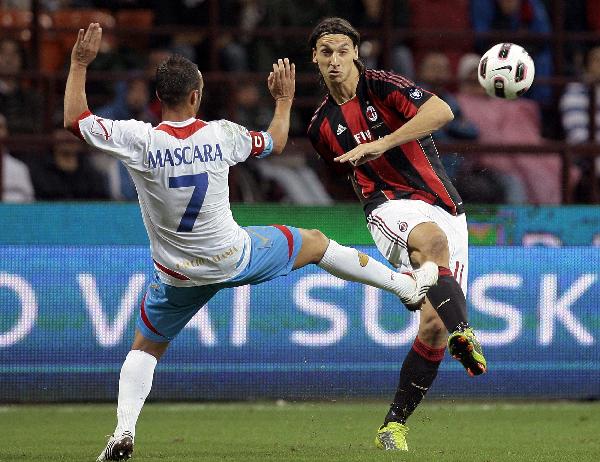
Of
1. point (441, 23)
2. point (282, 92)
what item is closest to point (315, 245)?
point (282, 92)

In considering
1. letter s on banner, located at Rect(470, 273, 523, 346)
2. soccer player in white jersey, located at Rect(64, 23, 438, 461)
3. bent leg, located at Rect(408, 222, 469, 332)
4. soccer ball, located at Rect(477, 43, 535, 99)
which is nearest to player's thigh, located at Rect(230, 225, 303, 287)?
soccer player in white jersey, located at Rect(64, 23, 438, 461)

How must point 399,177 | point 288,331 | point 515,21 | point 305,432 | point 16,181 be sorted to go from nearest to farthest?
point 399,177 → point 305,432 → point 288,331 → point 16,181 → point 515,21

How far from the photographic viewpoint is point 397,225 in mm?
8398

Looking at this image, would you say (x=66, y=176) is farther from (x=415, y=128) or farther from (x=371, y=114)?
(x=415, y=128)

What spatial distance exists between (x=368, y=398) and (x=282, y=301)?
1043mm

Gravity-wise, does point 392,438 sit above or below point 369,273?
below

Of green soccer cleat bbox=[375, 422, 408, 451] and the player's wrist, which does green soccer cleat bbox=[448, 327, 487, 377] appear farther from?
the player's wrist

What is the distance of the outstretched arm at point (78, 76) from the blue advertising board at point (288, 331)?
3845 millimetres

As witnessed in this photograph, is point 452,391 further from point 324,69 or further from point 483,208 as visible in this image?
point 324,69

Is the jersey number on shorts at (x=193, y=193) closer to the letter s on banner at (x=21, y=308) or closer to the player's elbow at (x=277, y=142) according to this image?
the player's elbow at (x=277, y=142)

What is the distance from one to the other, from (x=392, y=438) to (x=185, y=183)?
2.11 meters

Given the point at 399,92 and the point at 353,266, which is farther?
the point at 399,92

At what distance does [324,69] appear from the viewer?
8.62 m

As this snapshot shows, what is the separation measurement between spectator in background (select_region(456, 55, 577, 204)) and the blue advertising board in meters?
1.57
